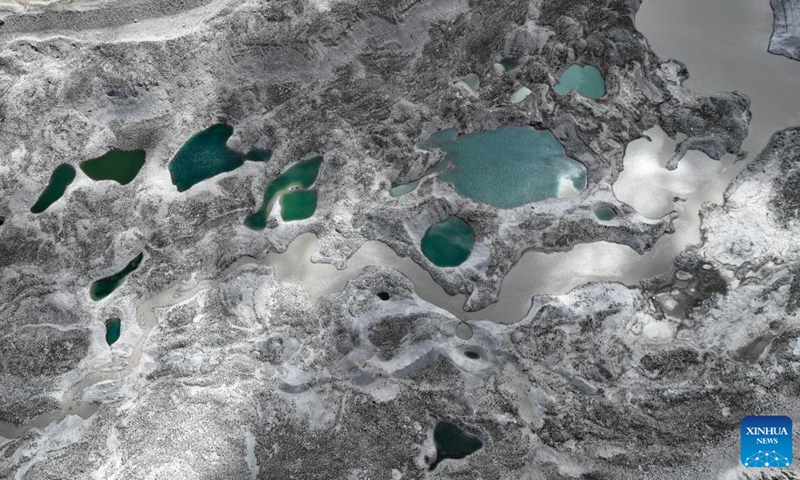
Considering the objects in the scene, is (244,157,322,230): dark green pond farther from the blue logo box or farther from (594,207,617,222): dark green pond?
the blue logo box

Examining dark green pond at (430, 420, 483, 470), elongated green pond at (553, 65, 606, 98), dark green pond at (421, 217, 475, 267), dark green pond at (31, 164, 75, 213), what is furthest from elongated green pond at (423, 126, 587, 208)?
dark green pond at (31, 164, 75, 213)

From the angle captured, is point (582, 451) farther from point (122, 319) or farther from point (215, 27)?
point (215, 27)

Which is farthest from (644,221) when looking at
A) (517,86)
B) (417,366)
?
(417,366)

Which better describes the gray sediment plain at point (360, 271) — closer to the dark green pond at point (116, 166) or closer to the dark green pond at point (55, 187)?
the dark green pond at point (116, 166)

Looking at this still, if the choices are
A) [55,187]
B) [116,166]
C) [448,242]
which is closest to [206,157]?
[116,166]

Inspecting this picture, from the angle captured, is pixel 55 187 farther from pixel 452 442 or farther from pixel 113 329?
pixel 452 442

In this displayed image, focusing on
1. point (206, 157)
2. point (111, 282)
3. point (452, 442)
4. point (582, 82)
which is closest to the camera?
point (452, 442)

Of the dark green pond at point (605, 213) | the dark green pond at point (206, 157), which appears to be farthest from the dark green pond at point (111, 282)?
the dark green pond at point (605, 213)
